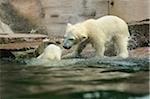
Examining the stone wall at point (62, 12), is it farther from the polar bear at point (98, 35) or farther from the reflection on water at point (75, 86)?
the reflection on water at point (75, 86)

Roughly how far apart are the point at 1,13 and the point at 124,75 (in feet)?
26.6

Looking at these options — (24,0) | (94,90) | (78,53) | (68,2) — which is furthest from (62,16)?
(94,90)

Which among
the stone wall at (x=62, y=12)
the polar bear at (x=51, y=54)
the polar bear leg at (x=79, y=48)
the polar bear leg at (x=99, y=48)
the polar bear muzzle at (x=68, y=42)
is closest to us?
the polar bear at (x=51, y=54)

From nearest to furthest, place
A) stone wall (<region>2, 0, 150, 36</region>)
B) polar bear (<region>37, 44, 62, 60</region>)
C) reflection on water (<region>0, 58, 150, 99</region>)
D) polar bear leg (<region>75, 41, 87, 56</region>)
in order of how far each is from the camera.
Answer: reflection on water (<region>0, 58, 150, 99</region>), polar bear (<region>37, 44, 62, 60</region>), polar bear leg (<region>75, 41, 87, 56</region>), stone wall (<region>2, 0, 150, 36</region>)

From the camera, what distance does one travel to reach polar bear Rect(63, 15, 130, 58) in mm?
7750

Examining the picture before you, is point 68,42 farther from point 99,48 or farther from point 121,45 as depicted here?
point 121,45

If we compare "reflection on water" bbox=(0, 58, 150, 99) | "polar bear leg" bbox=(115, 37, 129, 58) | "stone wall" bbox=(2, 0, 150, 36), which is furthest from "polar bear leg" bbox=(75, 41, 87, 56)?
"stone wall" bbox=(2, 0, 150, 36)

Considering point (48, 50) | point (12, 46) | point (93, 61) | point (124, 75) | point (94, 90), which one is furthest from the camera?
point (12, 46)

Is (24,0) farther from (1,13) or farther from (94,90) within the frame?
(94,90)

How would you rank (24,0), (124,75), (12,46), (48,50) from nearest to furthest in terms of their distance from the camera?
(124,75) → (48,50) → (12,46) → (24,0)

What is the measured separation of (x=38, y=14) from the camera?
1216 cm

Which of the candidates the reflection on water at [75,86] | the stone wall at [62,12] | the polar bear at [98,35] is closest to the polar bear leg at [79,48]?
the polar bear at [98,35]

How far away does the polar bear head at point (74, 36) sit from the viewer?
303 inches

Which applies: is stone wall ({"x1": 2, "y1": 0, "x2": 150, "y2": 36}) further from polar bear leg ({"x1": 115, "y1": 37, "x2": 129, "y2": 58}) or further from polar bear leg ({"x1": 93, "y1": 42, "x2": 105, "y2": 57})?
polar bear leg ({"x1": 93, "y1": 42, "x2": 105, "y2": 57})
